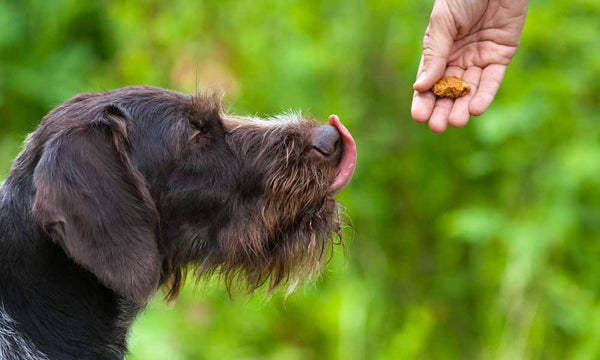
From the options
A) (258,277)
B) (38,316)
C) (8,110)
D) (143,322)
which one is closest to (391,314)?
(143,322)

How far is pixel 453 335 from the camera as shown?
550cm

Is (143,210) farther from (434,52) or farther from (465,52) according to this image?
(465,52)

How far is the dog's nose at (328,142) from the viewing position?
335 cm

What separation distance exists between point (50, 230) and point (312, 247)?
3.52 ft

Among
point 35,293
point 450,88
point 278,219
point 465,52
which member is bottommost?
point 35,293

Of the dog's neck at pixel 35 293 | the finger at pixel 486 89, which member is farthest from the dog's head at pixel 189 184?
the finger at pixel 486 89

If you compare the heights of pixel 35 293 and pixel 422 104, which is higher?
pixel 422 104

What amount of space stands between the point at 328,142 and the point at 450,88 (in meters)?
0.50

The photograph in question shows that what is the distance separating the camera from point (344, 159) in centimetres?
340

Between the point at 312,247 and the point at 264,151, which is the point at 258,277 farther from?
the point at 264,151

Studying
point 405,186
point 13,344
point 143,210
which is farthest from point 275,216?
point 405,186

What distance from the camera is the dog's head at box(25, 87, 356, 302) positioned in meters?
2.85

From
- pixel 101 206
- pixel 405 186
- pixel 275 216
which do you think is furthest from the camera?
pixel 405 186

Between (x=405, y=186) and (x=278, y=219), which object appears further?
(x=405, y=186)
